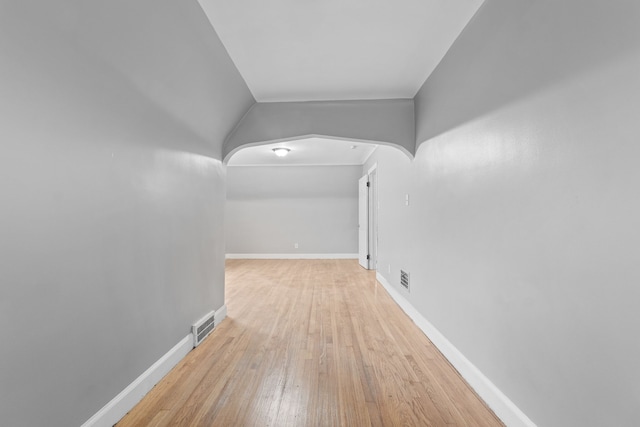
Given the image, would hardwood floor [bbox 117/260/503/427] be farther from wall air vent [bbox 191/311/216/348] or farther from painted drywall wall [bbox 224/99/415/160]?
painted drywall wall [bbox 224/99/415/160]

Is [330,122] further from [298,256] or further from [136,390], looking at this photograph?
[298,256]

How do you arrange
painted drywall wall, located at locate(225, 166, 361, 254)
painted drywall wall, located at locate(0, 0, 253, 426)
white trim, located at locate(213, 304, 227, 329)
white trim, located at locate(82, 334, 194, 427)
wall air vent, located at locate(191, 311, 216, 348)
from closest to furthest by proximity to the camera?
1. painted drywall wall, located at locate(0, 0, 253, 426)
2. white trim, located at locate(82, 334, 194, 427)
3. wall air vent, located at locate(191, 311, 216, 348)
4. white trim, located at locate(213, 304, 227, 329)
5. painted drywall wall, located at locate(225, 166, 361, 254)

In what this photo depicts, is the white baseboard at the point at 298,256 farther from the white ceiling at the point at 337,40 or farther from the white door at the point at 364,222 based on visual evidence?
the white ceiling at the point at 337,40

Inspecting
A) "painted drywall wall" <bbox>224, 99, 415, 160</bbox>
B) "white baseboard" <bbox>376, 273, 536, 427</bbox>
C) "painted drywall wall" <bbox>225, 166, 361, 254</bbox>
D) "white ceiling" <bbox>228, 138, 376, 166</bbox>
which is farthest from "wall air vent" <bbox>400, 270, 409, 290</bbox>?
"painted drywall wall" <bbox>225, 166, 361, 254</bbox>

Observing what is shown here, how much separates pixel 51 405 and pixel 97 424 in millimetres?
345

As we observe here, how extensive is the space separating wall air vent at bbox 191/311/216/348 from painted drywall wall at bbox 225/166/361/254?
17.6 ft

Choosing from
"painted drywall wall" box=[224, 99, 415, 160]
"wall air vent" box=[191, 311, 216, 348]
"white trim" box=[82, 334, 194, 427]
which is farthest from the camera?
"painted drywall wall" box=[224, 99, 415, 160]

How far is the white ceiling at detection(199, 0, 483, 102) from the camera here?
79.7 inches

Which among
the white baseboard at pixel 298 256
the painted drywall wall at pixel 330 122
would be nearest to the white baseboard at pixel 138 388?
the painted drywall wall at pixel 330 122

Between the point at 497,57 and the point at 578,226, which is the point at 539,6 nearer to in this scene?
the point at 497,57

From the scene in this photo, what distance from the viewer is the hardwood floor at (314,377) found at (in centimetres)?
A: 180

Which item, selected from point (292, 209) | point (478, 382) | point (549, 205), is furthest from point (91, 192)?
point (292, 209)

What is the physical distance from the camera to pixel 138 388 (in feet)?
6.34

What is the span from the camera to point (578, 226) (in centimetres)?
127
